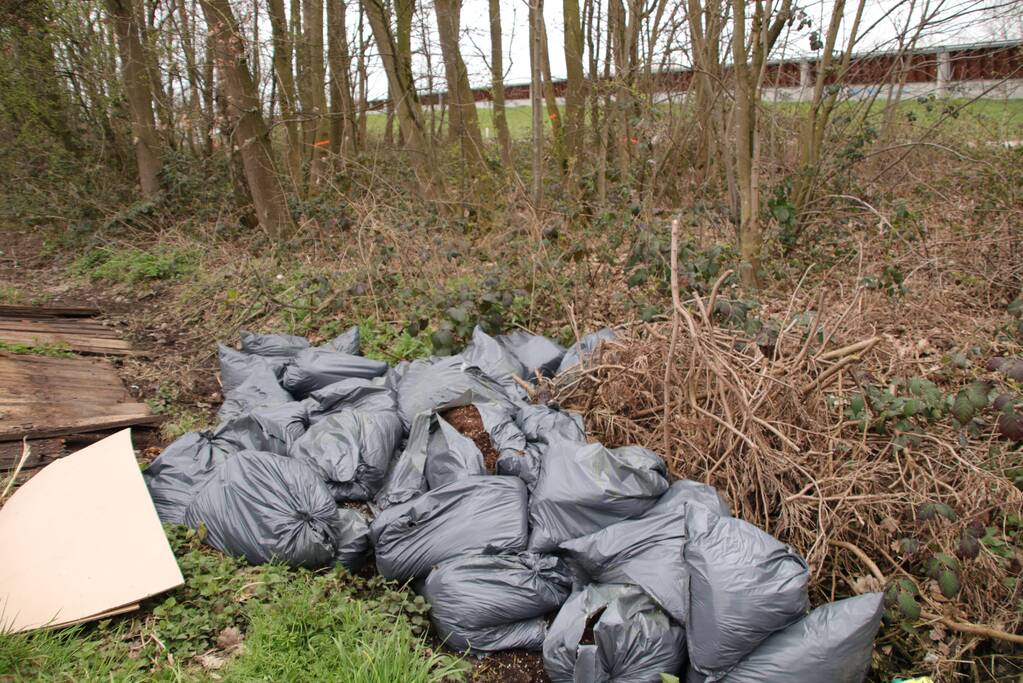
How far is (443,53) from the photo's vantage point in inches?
308

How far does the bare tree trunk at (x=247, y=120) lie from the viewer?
6.84 metres

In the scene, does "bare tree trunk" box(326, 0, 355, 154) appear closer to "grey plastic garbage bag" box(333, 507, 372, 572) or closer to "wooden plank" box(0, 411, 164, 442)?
"wooden plank" box(0, 411, 164, 442)

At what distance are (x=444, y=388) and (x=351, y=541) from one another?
102 centimetres

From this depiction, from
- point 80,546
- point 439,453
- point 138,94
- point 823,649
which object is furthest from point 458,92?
point 823,649

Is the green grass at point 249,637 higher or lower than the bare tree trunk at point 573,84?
lower

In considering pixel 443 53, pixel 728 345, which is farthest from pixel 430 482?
pixel 443 53

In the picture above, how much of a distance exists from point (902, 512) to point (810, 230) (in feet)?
10.1

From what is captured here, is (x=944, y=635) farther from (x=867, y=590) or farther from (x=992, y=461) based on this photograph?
(x=992, y=461)

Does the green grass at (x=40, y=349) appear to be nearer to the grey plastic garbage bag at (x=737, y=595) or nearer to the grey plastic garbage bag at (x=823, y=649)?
the grey plastic garbage bag at (x=737, y=595)

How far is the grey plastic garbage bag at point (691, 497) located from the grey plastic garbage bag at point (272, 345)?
268 centimetres

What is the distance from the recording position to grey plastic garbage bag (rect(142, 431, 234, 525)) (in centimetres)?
318

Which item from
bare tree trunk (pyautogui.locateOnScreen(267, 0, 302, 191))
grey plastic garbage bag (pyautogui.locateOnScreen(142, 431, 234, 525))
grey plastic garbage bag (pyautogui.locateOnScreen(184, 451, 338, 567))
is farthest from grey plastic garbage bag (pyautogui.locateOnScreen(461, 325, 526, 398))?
bare tree trunk (pyautogui.locateOnScreen(267, 0, 302, 191))

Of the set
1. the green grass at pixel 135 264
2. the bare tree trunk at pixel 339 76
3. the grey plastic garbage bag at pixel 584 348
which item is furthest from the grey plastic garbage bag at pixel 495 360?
the bare tree trunk at pixel 339 76

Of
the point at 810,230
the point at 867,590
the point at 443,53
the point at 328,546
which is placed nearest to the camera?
the point at 867,590
